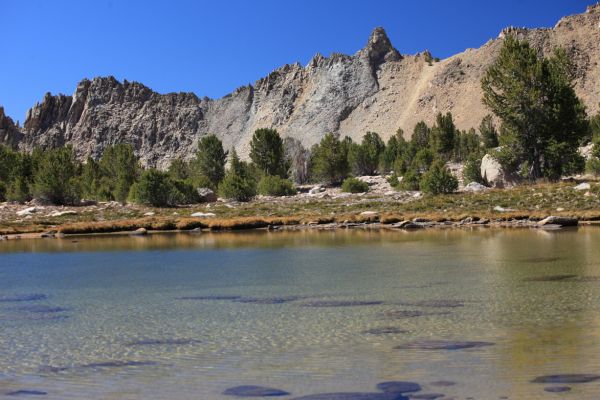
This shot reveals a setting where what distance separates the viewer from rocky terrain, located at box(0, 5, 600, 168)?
143000 millimetres

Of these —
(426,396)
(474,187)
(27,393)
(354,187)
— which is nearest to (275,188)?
(354,187)

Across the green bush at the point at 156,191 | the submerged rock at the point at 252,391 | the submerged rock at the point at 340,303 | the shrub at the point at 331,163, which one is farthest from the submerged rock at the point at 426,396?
the shrub at the point at 331,163

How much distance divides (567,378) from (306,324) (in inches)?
189

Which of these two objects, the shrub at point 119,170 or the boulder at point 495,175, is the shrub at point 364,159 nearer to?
the shrub at point 119,170

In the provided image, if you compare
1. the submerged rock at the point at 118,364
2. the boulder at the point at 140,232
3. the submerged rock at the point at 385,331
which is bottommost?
the submerged rock at the point at 118,364

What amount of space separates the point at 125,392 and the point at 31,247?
1100 inches

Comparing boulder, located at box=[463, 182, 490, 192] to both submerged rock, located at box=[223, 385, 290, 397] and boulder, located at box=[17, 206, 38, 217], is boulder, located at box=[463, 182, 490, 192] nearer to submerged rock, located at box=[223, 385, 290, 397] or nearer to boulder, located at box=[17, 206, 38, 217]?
boulder, located at box=[17, 206, 38, 217]

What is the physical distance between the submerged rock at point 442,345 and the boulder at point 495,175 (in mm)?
48498

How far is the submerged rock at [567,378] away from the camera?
6.81m

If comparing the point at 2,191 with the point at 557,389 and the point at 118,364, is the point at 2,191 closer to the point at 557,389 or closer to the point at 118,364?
the point at 118,364

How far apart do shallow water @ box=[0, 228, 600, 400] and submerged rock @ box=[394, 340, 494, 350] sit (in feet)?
0.20

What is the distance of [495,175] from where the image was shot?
2215 inches

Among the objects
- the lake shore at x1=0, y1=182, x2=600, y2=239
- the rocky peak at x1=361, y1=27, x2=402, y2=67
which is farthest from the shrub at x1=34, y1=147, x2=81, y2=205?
the rocky peak at x1=361, y1=27, x2=402, y2=67

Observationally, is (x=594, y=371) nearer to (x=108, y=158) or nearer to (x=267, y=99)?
(x=108, y=158)
